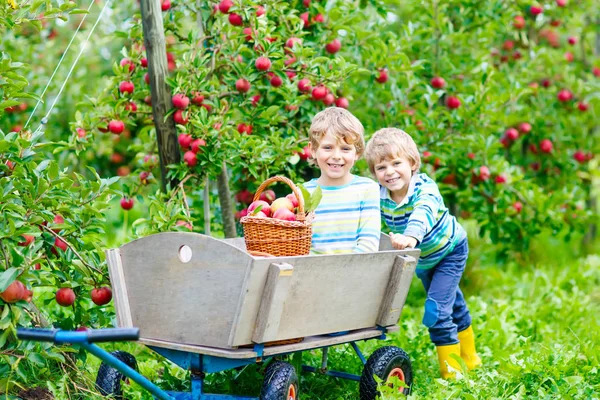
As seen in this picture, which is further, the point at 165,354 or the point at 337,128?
the point at 337,128

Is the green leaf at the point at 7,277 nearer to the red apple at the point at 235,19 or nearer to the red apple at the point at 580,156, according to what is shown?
the red apple at the point at 235,19

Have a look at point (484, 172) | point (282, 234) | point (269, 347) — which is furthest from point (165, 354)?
point (484, 172)

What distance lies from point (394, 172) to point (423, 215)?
24 centimetres

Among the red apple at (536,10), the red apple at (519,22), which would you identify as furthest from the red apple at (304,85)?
the red apple at (536,10)

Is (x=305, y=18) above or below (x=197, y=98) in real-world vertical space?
above

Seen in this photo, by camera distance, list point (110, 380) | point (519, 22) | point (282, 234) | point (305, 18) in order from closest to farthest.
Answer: point (282, 234)
point (110, 380)
point (305, 18)
point (519, 22)

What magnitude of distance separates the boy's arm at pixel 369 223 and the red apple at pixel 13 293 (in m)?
1.28

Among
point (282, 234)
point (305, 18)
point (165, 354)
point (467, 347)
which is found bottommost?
point (467, 347)

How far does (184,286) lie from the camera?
103 inches

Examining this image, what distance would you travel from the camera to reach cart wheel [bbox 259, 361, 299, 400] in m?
2.63

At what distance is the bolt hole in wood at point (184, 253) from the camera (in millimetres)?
2604

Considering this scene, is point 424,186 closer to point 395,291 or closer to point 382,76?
point 395,291

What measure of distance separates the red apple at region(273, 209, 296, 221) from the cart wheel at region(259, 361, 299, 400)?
1.65ft

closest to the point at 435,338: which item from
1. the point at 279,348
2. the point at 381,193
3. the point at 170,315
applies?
the point at 381,193
